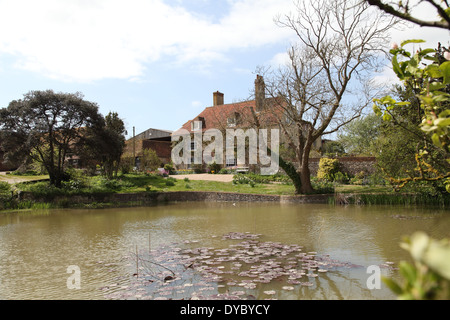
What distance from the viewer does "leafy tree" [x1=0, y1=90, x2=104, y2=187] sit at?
64.2 ft

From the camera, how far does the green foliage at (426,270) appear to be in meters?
0.65

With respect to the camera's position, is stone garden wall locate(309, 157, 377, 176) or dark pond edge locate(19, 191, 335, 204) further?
stone garden wall locate(309, 157, 377, 176)

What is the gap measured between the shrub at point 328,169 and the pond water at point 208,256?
38.8 ft

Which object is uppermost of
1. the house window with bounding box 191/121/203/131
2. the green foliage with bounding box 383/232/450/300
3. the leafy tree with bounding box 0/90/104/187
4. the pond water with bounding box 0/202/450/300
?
the house window with bounding box 191/121/203/131

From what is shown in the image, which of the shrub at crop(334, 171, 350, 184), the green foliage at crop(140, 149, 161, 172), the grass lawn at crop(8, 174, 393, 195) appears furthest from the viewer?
the green foliage at crop(140, 149, 161, 172)

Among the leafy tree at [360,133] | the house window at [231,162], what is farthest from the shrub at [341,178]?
the leafy tree at [360,133]

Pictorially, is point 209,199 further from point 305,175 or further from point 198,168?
point 198,168

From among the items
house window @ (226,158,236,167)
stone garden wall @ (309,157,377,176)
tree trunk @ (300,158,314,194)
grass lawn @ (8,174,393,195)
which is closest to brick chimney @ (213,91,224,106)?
house window @ (226,158,236,167)

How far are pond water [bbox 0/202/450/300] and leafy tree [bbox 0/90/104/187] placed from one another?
25.5ft

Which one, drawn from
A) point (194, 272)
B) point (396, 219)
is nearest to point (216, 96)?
point (396, 219)

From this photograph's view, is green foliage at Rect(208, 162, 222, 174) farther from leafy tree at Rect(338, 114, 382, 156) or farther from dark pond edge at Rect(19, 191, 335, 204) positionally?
leafy tree at Rect(338, 114, 382, 156)

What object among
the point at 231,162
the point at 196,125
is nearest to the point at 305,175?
the point at 231,162

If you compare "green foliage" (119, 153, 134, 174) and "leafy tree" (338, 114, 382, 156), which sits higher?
"leafy tree" (338, 114, 382, 156)
